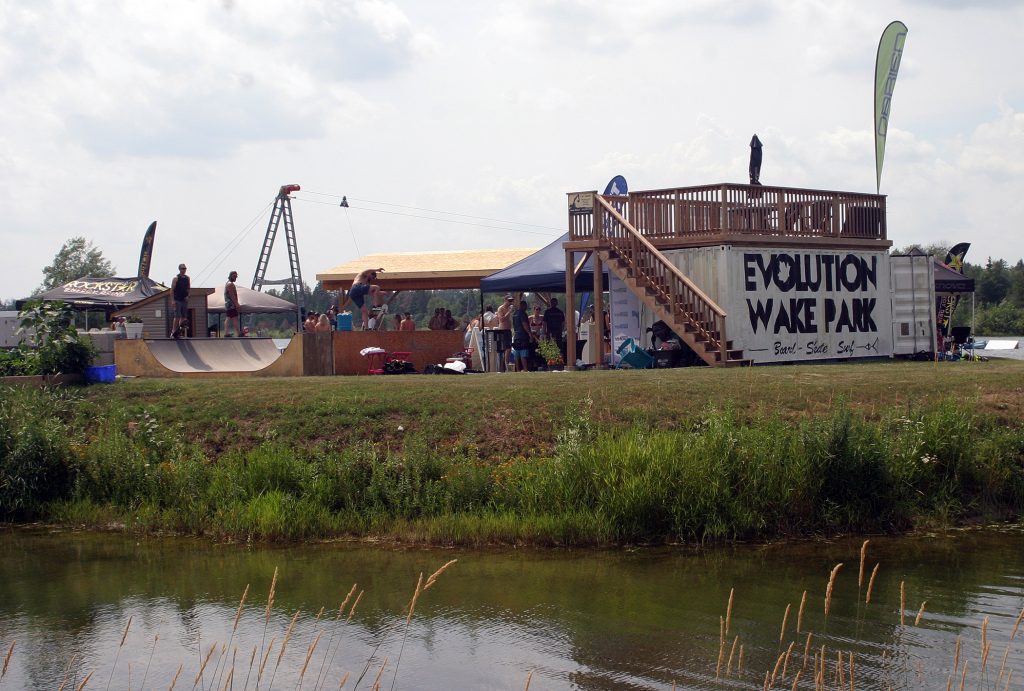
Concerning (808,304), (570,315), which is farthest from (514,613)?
(808,304)

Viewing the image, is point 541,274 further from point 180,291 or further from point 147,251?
point 147,251

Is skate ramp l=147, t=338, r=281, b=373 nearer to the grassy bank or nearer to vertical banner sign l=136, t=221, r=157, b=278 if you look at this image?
the grassy bank

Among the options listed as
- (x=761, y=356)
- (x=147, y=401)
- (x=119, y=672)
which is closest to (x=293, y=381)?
(x=147, y=401)

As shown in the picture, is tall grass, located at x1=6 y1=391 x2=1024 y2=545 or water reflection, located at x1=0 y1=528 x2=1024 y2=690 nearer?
water reflection, located at x1=0 y1=528 x2=1024 y2=690

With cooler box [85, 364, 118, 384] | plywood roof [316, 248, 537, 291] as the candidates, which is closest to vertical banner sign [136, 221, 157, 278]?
plywood roof [316, 248, 537, 291]

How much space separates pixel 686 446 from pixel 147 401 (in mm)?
8661

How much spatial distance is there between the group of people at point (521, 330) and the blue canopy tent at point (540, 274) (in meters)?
0.39

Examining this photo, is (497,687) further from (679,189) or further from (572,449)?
(679,189)

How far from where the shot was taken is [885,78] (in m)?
25.1

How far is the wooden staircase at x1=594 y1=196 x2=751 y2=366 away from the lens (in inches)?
862

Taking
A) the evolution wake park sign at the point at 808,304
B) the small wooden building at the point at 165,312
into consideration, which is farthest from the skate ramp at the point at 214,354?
the evolution wake park sign at the point at 808,304

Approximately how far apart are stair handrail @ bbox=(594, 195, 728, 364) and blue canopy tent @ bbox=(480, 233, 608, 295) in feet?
5.44

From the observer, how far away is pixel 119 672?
8.11 metres

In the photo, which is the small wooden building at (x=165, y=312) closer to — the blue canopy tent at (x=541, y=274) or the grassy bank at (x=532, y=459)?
the blue canopy tent at (x=541, y=274)
